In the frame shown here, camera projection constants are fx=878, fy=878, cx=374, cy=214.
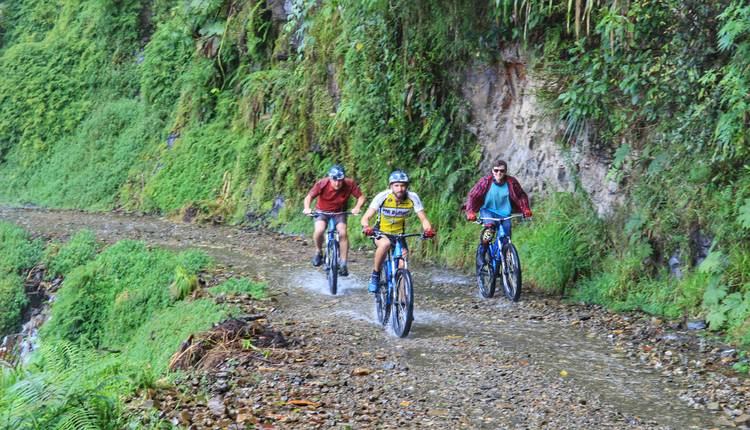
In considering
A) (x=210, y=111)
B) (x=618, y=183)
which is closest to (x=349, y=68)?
(x=618, y=183)

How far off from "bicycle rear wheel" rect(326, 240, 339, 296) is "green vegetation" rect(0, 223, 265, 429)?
105 cm

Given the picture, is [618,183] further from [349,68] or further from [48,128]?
[48,128]

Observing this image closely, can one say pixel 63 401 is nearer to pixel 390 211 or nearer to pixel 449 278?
pixel 390 211

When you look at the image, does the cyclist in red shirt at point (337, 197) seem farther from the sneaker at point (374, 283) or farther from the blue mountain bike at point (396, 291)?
the sneaker at point (374, 283)

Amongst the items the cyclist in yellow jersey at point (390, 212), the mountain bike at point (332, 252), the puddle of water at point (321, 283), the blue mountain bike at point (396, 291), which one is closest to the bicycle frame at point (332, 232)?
the mountain bike at point (332, 252)

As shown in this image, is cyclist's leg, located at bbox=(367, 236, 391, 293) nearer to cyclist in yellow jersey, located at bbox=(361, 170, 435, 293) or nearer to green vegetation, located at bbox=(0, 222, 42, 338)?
cyclist in yellow jersey, located at bbox=(361, 170, 435, 293)

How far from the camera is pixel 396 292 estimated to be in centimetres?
1050

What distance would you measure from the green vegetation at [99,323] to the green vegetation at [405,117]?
490mm

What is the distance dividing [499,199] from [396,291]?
2922mm

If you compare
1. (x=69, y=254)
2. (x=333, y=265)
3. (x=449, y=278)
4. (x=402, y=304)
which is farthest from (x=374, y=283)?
(x=69, y=254)

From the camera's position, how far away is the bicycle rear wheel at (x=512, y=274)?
12180 millimetres

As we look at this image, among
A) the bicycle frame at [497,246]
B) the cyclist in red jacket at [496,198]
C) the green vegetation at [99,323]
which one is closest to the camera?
the green vegetation at [99,323]

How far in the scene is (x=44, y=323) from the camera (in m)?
16.2

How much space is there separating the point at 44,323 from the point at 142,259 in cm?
212
